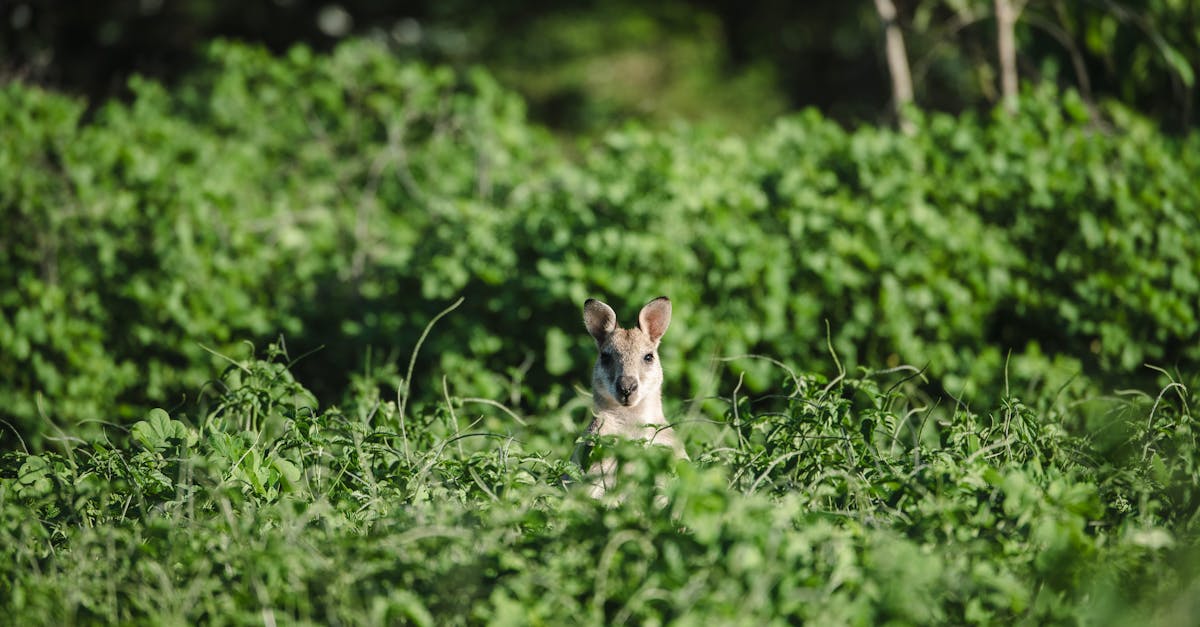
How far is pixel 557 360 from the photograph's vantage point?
6.15 m

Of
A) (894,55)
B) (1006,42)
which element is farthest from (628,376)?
(1006,42)

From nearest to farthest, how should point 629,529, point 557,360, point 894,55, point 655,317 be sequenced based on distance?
point 629,529, point 655,317, point 557,360, point 894,55

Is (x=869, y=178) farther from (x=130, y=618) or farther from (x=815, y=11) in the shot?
(x=815, y=11)

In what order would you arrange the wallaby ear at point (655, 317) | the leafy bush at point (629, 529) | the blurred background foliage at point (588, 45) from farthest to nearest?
the blurred background foliage at point (588, 45)
the wallaby ear at point (655, 317)
the leafy bush at point (629, 529)

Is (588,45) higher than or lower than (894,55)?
higher

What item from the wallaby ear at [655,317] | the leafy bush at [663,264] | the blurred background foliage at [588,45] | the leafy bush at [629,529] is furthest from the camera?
the blurred background foliage at [588,45]

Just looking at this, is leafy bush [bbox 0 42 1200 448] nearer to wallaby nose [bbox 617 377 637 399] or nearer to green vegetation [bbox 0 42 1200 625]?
green vegetation [bbox 0 42 1200 625]

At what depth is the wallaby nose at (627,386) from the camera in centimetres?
456

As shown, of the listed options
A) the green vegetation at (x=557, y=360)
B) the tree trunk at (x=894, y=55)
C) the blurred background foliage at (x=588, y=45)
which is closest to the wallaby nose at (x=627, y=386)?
the green vegetation at (x=557, y=360)

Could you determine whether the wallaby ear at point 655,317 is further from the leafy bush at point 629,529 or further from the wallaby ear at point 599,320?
the leafy bush at point 629,529

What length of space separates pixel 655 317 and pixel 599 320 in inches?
10.2

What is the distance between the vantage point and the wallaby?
455cm

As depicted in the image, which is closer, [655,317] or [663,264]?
[655,317]

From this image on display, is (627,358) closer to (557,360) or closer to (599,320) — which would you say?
(599,320)
